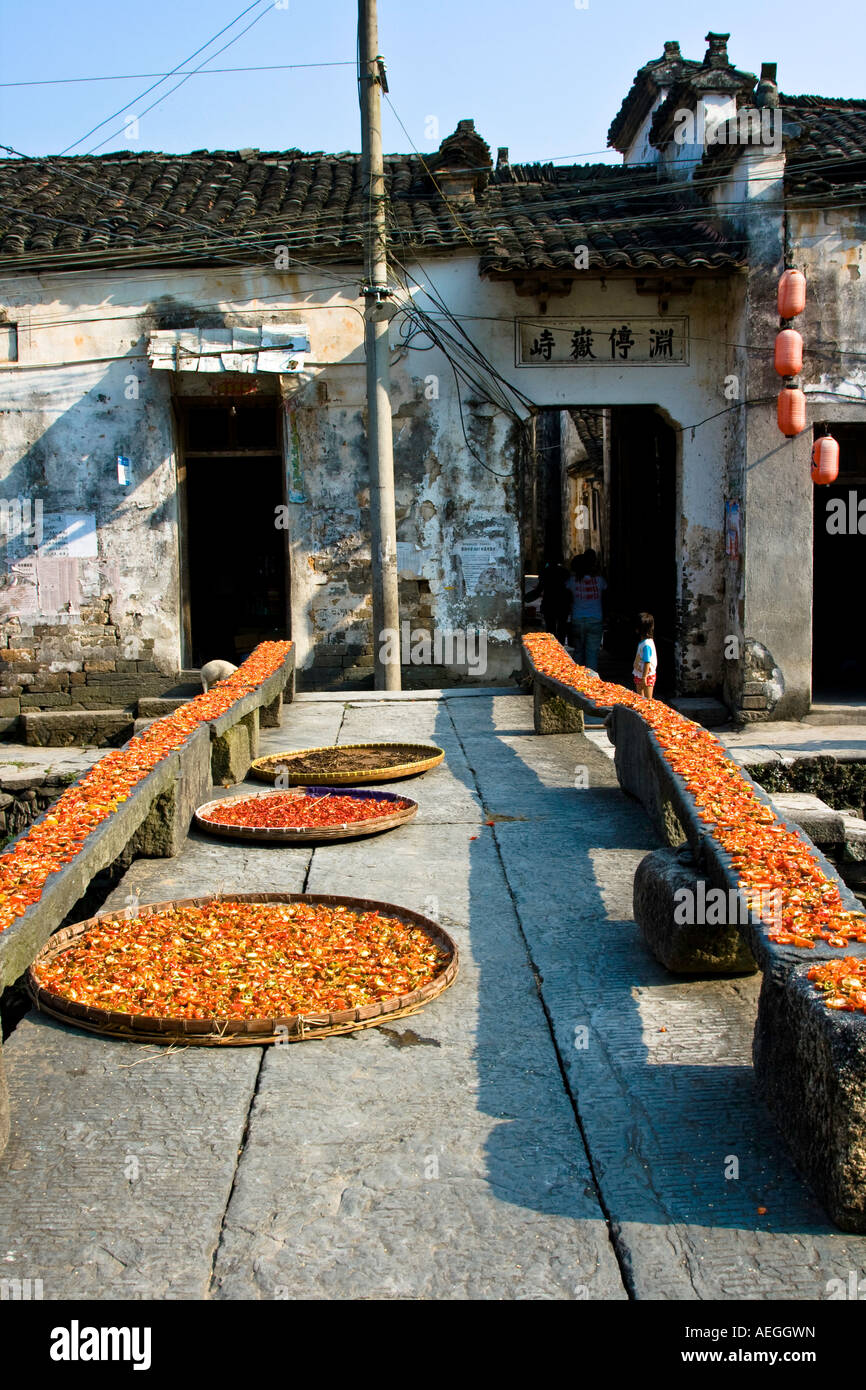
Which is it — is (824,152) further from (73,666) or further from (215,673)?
(73,666)

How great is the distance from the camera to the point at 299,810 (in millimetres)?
7434

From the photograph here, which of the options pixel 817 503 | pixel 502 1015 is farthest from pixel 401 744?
pixel 817 503

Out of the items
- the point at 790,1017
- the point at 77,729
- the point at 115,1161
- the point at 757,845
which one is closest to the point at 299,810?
the point at 757,845

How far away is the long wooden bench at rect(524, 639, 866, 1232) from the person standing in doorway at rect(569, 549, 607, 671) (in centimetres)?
913

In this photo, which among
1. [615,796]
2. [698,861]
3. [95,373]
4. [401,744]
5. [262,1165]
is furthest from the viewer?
[95,373]

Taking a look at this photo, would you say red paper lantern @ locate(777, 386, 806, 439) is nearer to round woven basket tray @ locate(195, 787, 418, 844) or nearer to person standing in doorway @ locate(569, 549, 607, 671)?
person standing in doorway @ locate(569, 549, 607, 671)

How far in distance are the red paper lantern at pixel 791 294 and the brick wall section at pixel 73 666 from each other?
27.2 feet

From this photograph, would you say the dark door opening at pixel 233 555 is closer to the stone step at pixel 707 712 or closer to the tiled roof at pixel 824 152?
the stone step at pixel 707 712

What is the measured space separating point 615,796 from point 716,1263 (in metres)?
5.07

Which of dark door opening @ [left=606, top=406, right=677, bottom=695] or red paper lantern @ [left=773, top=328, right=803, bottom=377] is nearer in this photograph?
red paper lantern @ [left=773, top=328, right=803, bottom=377]

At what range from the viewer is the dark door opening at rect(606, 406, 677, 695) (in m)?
16.3

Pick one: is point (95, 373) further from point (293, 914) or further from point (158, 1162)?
point (158, 1162)

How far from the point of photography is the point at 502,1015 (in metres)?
4.54

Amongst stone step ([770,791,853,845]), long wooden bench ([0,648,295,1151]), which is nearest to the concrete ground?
long wooden bench ([0,648,295,1151])
